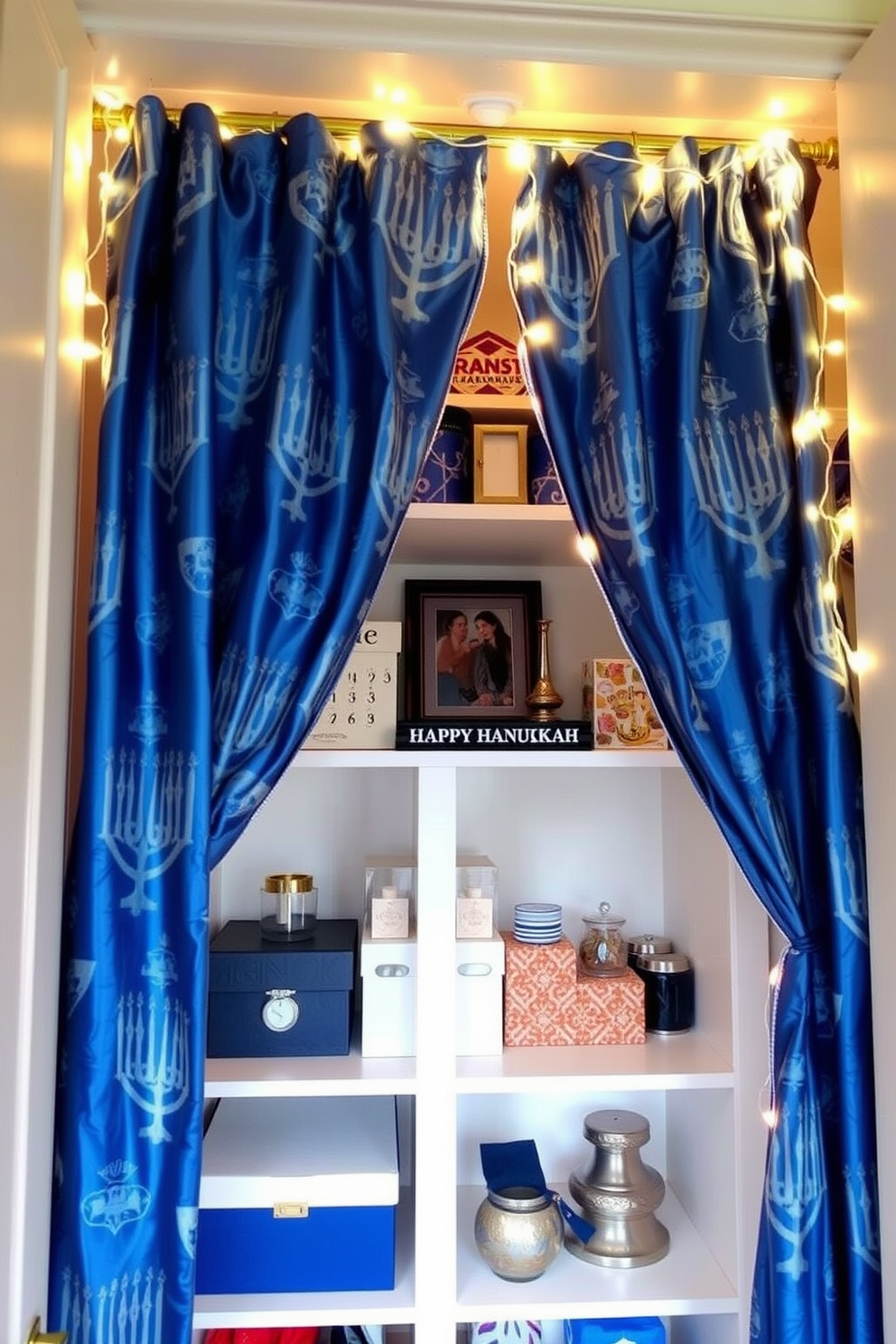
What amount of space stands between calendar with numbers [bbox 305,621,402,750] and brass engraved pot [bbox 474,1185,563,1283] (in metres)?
0.69

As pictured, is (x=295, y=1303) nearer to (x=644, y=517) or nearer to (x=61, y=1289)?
(x=61, y=1289)

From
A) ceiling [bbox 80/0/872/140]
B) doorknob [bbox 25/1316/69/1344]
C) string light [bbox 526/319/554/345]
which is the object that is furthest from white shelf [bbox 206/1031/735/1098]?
ceiling [bbox 80/0/872/140]

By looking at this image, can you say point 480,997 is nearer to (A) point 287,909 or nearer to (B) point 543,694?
(A) point 287,909

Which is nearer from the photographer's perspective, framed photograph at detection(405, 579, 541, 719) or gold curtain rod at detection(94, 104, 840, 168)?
gold curtain rod at detection(94, 104, 840, 168)

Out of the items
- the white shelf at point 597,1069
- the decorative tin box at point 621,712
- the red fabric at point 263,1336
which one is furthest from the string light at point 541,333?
the red fabric at point 263,1336

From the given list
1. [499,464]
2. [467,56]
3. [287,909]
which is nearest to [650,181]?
[467,56]

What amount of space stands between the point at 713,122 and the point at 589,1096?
1569mm

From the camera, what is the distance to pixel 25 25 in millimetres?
926

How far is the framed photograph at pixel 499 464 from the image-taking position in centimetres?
147

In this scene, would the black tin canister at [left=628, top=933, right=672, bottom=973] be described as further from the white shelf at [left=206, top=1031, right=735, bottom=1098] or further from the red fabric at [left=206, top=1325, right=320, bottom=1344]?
the red fabric at [left=206, top=1325, right=320, bottom=1344]

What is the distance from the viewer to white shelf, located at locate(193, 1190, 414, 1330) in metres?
1.28

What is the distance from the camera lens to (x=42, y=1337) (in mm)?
943

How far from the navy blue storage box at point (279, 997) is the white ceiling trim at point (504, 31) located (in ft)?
4.02

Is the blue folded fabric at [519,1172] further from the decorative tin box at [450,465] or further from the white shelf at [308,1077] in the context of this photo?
the decorative tin box at [450,465]
